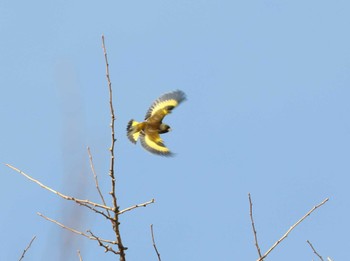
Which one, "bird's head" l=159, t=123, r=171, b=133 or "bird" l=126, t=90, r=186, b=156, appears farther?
"bird's head" l=159, t=123, r=171, b=133

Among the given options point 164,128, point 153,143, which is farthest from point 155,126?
point 153,143

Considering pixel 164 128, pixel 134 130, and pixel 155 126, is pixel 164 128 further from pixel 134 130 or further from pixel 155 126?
pixel 134 130

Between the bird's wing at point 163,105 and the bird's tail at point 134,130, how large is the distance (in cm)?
23

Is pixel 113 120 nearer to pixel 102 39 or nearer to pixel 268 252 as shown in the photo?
pixel 102 39

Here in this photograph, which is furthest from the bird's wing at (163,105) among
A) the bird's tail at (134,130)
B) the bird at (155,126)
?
the bird's tail at (134,130)

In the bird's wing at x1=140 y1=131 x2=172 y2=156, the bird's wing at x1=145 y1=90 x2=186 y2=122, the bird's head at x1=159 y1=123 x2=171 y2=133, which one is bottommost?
the bird's wing at x1=140 y1=131 x2=172 y2=156

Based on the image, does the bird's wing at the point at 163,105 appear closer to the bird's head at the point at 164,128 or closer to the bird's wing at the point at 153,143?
the bird's head at the point at 164,128

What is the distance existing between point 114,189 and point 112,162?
0.17 meters

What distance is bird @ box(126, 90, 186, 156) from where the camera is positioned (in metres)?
6.41

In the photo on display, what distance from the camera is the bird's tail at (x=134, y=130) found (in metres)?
6.40

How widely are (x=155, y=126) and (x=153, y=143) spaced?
278 mm

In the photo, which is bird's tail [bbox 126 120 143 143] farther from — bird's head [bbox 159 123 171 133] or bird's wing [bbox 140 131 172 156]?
bird's head [bbox 159 123 171 133]

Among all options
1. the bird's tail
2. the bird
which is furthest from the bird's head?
the bird's tail

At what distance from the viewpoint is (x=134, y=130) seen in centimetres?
643
